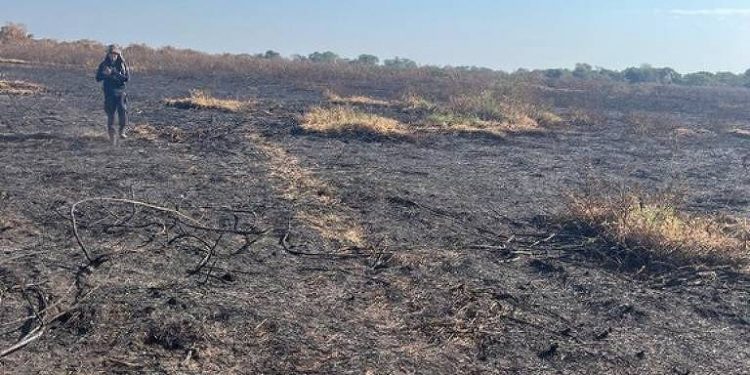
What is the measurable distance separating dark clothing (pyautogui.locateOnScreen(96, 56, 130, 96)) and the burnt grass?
2.98ft

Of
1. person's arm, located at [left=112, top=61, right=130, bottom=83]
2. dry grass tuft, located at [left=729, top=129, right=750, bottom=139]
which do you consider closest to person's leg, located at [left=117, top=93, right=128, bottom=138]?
person's arm, located at [left=112, top=61, right=130, bottom=83]

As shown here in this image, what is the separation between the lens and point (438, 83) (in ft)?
107

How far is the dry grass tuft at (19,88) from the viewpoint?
1751 centimetres

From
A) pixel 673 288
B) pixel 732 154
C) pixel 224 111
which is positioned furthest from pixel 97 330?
pixel 732 154

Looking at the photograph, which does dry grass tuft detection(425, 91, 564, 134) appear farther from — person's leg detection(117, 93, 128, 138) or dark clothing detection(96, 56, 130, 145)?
dark clothing detection(96, 56, 130, 145)

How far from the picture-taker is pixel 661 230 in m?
6.91

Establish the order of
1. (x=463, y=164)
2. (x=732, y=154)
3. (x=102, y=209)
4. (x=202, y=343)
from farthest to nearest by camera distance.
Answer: (x=732, y=154), (x=463, y=164), (x=102, y=209), (x=202, y=343)

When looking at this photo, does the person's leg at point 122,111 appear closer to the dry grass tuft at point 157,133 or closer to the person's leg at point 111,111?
the person's leg at point 111,111

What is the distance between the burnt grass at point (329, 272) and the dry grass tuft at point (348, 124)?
2.19m

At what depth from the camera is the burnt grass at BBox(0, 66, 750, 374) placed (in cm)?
440

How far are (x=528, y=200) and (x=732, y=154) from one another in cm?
890

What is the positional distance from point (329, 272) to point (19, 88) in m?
16.1

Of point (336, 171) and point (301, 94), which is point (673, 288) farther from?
point (301, 94)

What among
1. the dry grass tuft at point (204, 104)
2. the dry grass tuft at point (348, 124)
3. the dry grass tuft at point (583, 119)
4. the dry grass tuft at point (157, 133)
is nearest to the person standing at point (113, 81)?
the dry grass tuft at point (157, 133)
